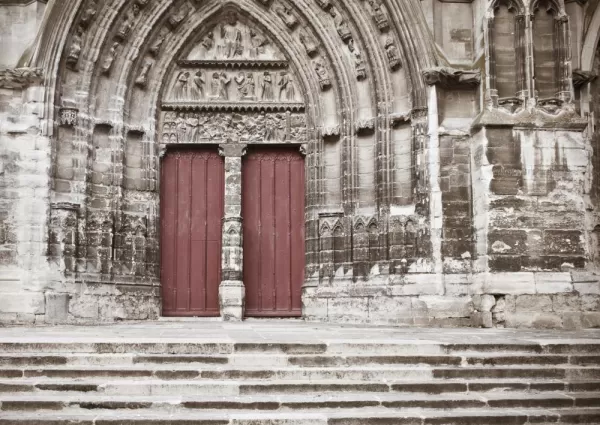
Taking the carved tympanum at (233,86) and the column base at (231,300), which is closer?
the column base at (231,300)

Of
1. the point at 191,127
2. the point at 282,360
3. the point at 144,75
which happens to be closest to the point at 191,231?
the point at 191,127

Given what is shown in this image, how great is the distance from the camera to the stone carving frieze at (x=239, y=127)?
12180 millimetres

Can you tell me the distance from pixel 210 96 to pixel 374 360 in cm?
648

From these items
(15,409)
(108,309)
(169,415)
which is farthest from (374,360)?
(108,309)

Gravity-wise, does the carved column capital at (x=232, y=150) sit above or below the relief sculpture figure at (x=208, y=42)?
below

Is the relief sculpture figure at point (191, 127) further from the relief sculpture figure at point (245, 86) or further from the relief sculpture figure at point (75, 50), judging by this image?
the relief sculpture figure at point (75, 50)

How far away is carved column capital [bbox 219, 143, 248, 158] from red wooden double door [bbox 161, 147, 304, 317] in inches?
8.7

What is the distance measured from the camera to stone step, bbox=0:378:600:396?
6.25 meters

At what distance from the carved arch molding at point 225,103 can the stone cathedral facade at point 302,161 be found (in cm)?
3

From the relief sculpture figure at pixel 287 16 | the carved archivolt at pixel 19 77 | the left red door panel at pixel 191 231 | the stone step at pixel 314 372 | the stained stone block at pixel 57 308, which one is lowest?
the stone step at pixel 314 372

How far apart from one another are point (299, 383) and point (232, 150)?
6296 mm

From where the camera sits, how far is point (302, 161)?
12.4m

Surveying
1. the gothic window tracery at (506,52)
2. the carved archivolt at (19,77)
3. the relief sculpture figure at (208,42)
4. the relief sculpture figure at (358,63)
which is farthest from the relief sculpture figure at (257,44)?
the gothic window tracery at (506,52)

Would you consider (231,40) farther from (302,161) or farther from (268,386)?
(268,386)
